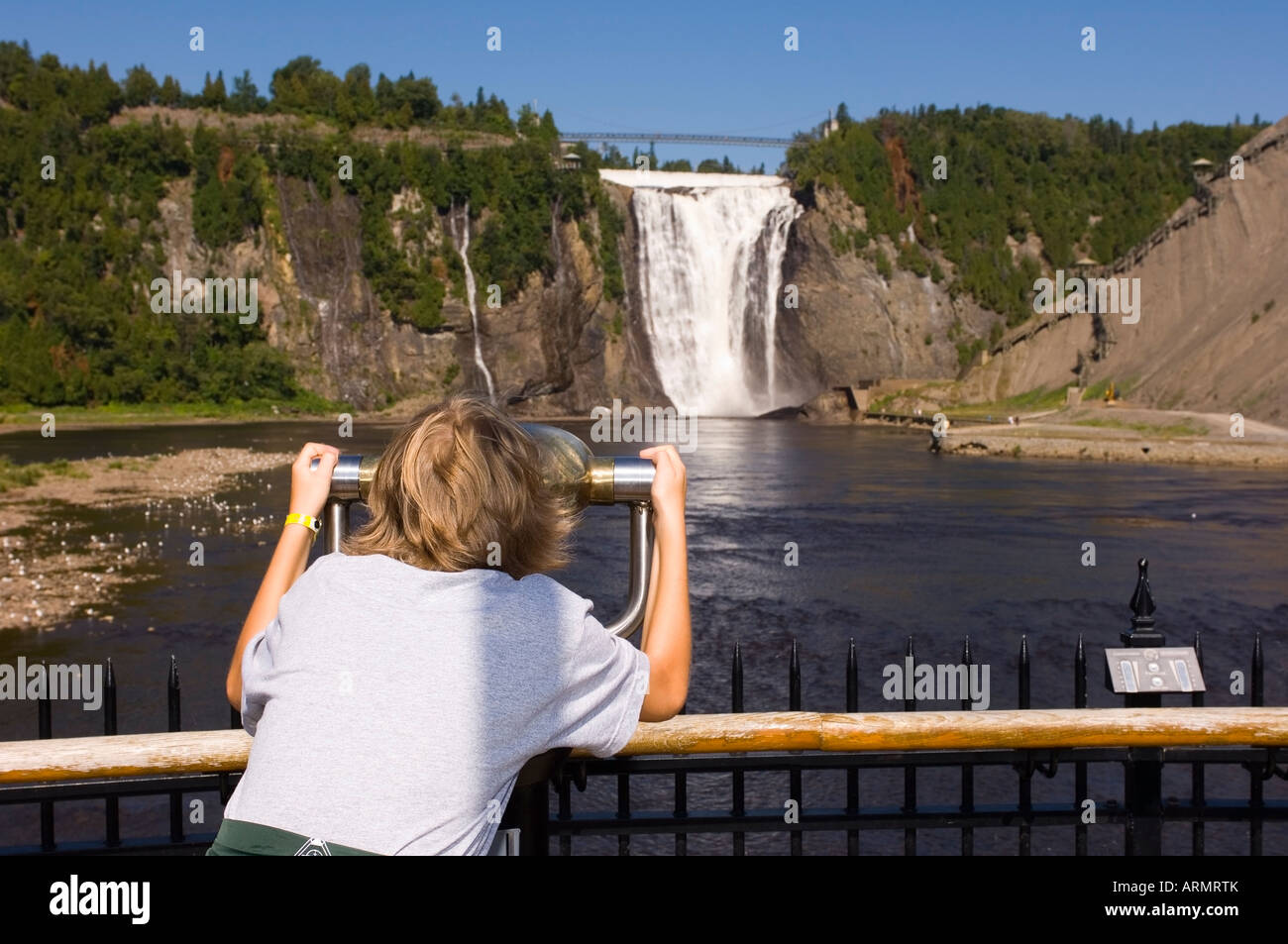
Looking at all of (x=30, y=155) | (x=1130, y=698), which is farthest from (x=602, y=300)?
(x=1130, y=698)

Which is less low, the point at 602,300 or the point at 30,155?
the point at 30,155

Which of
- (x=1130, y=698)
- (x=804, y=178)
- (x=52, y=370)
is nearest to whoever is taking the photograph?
(x=1130, y=698)

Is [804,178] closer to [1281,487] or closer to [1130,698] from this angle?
[1281,487]

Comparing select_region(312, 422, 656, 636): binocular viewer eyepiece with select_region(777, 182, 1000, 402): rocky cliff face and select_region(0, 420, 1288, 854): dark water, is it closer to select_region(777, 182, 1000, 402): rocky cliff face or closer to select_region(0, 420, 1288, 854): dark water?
select_region(0, 420, 1288, 854): dark water

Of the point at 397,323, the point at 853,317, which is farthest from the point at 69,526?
the point at 853,317

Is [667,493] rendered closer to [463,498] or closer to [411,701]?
[463,498]

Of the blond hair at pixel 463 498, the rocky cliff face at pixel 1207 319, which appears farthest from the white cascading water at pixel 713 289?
the blond hair at pixel 463 498

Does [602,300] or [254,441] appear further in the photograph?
[602,300]
